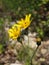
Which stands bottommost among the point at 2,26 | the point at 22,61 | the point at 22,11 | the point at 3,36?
the point at 22,61

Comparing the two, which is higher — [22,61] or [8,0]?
[8,0]

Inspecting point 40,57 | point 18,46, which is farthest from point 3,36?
point 40,57

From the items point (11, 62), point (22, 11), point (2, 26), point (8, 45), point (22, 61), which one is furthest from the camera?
point (22, 11)

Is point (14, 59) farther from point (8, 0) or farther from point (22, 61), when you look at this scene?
point (8, 0)

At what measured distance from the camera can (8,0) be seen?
179 inches

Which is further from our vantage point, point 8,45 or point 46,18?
point 46,18

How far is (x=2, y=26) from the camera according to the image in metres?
4.20

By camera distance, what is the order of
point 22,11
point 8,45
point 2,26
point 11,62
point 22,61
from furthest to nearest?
point 22,11, point 2,26, point 8,45, point 11,62, point 22,61

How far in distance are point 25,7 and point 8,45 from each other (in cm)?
91

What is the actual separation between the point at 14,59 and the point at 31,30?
2.10ft

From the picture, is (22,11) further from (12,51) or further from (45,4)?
(12,51)

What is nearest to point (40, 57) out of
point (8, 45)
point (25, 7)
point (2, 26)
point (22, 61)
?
point (22, 61)

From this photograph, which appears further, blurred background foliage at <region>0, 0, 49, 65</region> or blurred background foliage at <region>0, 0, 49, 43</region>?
blurred background foliage at <region>0, 0, 49, 43</region>

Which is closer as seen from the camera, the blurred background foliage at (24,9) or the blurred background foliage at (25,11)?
the blurred background foliage at (25,11)
